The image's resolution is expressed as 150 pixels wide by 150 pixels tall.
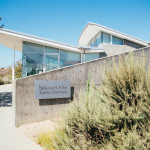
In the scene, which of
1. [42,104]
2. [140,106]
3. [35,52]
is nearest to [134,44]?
[35,52]

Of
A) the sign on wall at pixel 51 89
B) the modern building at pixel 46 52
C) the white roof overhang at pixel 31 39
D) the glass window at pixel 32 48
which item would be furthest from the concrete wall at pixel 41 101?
the glass window at pixel 32 48

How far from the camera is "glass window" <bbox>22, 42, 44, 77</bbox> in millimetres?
9672

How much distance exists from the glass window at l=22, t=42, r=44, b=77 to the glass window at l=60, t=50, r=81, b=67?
155 centimetres

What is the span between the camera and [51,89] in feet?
19.5

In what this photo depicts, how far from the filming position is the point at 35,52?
32.6ft

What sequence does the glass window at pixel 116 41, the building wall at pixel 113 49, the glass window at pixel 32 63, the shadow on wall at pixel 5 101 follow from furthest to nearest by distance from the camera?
the glass window at pixel 116 41 < the building wall at pixel 113 49 < the glass window at pixel 32 63 < the shadow on wall at pixel 5 101

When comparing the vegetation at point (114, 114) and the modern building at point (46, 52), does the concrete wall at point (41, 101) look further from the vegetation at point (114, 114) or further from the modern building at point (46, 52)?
the modern building at point (46, 52)

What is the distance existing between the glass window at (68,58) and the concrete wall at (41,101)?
13.4 feet

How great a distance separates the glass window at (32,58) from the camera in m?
9.67

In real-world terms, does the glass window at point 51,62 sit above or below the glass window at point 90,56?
below

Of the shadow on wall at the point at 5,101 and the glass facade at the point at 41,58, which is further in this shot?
the glass facade at the point at 41,58

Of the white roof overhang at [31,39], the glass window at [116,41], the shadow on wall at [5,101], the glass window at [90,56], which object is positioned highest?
the glass window at [116,41]

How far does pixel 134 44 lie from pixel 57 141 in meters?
13.2

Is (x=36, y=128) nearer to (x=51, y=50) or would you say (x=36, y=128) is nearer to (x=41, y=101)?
(x=41, y=101)
